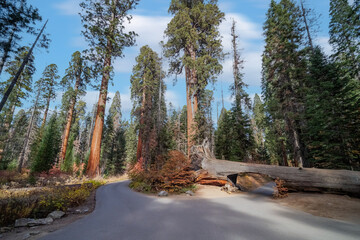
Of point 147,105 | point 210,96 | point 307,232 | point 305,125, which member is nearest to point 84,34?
point 147,105

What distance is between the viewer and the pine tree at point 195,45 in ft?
42.8

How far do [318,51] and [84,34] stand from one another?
19.4 meters

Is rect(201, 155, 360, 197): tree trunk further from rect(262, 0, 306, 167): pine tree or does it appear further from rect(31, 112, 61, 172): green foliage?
rect(31, 112, 61, 172): green foliage

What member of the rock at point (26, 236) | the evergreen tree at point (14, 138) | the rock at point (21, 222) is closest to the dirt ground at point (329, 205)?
the rock at point (26, 236)

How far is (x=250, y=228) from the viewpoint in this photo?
310cm

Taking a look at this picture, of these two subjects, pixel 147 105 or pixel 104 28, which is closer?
pixel 104 28

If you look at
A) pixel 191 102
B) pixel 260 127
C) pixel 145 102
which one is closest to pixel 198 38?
pixel 191 102

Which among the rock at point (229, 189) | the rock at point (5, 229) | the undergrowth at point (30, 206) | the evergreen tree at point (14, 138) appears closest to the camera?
the rock at point (5, 229)

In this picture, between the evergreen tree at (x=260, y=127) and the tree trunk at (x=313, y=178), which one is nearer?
the tree trunk at (x=313, y=178)

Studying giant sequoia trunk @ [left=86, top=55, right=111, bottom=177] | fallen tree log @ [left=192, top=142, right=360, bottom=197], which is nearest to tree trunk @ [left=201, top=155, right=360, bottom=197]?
fallen tree log @ [left=192, top=142, right=360, bottom=197]

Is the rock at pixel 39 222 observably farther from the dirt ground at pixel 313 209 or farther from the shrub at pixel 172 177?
the shrub at pixel 172 177

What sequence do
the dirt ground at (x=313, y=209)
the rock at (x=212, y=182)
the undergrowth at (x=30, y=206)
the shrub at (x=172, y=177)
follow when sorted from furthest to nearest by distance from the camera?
the rock at (x=212, y=182)
the shrub at (x=172, y=177)
the undergrowth at (x=30, y=206)
the dirt ground at (x=313, y=209)

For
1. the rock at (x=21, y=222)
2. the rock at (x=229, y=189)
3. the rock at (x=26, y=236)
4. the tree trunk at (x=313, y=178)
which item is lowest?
the rock at (x=229, y=189)

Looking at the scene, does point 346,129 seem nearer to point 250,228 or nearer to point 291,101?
point 291,101
